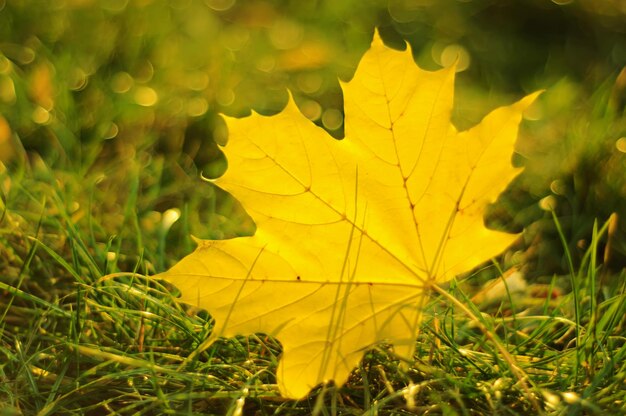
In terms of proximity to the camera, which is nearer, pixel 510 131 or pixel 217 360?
pixel 510 131

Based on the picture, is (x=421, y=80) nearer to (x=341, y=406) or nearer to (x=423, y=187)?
(x=423, y=187)

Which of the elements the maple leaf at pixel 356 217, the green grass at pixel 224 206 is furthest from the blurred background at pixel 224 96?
the maple leaf at pixel 356 217

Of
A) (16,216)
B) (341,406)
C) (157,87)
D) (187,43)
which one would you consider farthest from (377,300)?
(187,43)

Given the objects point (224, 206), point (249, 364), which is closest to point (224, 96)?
point (224, 206)

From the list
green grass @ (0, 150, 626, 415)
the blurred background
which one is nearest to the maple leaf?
green grass @ (0, 150, 626, 415)

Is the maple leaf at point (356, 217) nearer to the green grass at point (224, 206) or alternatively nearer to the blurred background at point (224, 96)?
the green grass at point (224, 206)

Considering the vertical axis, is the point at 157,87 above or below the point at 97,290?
above
